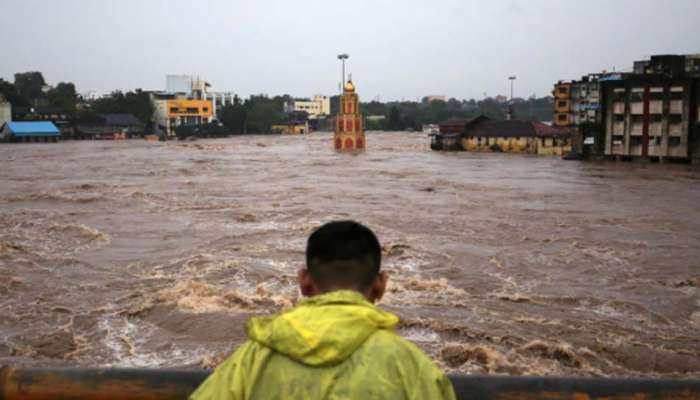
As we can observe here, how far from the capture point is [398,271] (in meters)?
11.7

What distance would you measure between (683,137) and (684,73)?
4.67 m

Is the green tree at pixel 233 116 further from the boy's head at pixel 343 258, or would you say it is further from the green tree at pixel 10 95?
the boy's head at pixel 343 258

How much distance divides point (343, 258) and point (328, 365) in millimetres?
315

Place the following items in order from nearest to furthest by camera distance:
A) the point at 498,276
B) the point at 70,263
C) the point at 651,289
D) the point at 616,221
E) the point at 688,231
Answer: the point at 651,289 < the point at 498,276 < the point at 70,263 < the point at 688,231 < the point at 616,221

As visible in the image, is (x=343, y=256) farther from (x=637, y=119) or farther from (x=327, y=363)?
(x=637, y=119)

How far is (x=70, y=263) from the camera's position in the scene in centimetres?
1228

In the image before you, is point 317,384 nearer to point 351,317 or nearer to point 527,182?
point 351,317

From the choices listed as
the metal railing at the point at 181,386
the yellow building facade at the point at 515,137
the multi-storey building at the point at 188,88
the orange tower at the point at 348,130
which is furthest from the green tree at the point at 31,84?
the metal railing at the point at 181,386

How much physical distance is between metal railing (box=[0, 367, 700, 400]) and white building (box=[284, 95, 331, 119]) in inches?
5122

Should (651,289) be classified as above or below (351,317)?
below

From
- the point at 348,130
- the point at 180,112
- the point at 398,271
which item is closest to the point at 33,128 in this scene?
the point at 180,112

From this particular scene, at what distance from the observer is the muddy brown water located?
805cm

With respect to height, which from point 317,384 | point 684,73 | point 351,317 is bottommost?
point 317,384

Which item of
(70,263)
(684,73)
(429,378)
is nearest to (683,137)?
(684,73)
